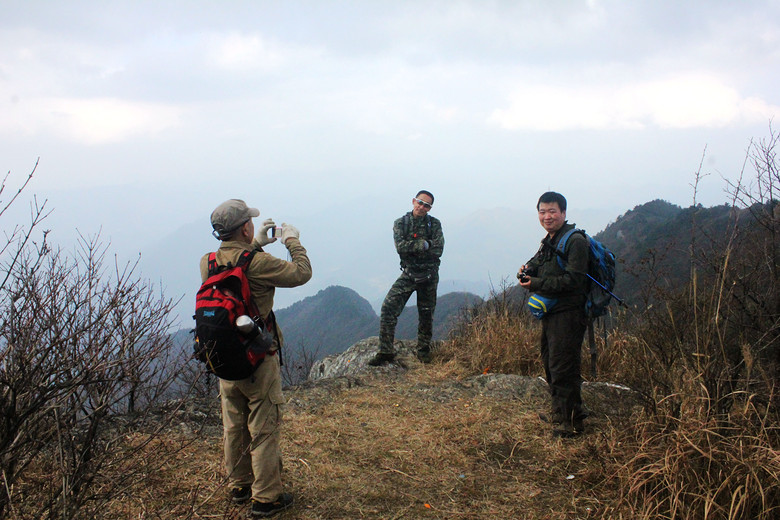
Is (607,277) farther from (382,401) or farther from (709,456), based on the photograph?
(382,401)

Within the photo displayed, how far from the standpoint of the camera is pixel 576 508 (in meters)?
3.26

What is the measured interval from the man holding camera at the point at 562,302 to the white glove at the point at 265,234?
6.58ft

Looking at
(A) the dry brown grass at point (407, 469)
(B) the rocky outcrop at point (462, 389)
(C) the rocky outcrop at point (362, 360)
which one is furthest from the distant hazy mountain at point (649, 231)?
(A) the dry brown grass at point (407, 469)

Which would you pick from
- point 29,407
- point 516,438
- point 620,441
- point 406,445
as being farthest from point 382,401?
point 29,407

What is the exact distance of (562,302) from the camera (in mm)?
4148

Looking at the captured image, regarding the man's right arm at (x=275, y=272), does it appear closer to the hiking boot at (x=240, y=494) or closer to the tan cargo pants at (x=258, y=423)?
the tan cargo pants at (x=258, y=423)

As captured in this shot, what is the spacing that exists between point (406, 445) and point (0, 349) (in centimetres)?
305

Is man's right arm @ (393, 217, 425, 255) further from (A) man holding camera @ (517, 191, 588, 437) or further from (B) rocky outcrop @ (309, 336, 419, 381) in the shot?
(A) man holding camera @ (517, 191, 588, 437)

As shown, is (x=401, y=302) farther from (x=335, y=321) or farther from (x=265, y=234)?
(x=335, y=321)

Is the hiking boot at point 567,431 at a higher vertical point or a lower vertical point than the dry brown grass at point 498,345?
lower

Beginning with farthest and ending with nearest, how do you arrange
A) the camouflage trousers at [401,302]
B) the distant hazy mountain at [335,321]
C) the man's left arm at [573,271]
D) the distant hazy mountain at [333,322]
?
the distant hazy mountain at [333,322]
the distant hazy mountain at [335,321]
the camouflage trousers at [401,302]
the man's left arm at [573,271]

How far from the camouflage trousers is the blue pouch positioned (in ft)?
8.52

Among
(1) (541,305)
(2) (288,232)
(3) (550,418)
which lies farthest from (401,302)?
(2) (288,232)

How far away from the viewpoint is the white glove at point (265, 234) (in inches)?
134
